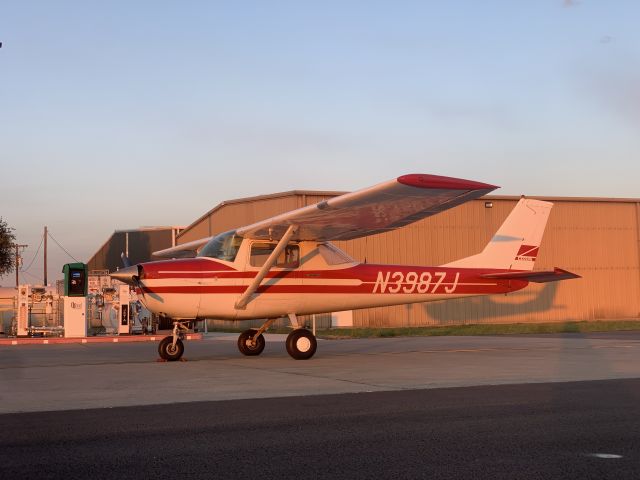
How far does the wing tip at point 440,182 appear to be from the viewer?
11469 mm

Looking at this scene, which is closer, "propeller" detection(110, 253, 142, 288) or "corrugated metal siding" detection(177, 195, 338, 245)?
"propeller" detection(110, 253, 142, 288)

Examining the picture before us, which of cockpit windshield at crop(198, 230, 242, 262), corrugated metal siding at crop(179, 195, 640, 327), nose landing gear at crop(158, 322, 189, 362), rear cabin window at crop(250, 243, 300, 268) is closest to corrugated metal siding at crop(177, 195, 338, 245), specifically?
corrugated metal siding at crop(179, 195, 640, 327)

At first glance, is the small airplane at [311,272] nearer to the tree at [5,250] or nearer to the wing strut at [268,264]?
the wing strut at [268,264]

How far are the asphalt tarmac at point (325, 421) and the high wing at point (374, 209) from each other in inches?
110

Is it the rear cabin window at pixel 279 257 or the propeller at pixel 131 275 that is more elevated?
the rear cabin window at pixel 279 257

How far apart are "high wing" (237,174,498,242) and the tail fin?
3146 millimetres

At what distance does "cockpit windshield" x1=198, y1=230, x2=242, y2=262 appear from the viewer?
1542cm

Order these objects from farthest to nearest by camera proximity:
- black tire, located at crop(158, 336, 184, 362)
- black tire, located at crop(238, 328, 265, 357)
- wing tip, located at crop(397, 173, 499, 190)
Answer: black tire, located at crop(238, 328, 265, 357), black tire, located at crop(158, 336, 184, 362), wing tip, located at crop(397, 173, 499, 190)

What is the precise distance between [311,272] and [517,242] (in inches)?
204

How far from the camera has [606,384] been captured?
1005cm

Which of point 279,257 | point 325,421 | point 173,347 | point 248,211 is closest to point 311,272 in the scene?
point 279,257

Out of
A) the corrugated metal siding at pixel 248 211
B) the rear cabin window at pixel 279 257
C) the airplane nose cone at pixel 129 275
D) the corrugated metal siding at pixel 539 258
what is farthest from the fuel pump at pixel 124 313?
the airplane nose cone at pixel 129 275

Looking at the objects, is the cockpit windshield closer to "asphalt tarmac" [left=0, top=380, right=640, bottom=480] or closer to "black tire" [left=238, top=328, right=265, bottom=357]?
"black tire" [left=238, top=328, right=265, bottom=357]

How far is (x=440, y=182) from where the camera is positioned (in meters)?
11.6
